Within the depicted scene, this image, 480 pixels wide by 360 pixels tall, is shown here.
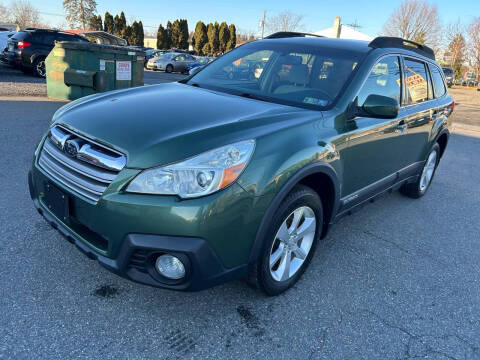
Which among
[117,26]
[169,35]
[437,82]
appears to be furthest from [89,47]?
[117,26]

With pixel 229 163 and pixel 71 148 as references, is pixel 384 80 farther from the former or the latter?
pixel 71 148

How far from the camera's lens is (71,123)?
96.2 inches

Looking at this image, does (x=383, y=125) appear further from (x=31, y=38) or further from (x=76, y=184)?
(x=31, y=38)

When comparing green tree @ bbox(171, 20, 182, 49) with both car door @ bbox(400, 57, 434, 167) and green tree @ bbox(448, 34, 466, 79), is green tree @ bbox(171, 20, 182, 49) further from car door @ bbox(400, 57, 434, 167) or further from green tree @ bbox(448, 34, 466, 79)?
car door @ bbox(400, 57, 434, 167)

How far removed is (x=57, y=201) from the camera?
232 cm

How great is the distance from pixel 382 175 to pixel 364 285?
1.14 metres

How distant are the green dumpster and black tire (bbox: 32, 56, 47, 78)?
499 cm

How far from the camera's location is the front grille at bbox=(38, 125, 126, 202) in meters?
2.08

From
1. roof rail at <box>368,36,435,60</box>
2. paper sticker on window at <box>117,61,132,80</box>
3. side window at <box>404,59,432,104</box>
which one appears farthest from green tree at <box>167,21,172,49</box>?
side window at <box>404,59,432,104</box>

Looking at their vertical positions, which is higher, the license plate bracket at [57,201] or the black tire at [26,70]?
the license plate bracket at [57,201]

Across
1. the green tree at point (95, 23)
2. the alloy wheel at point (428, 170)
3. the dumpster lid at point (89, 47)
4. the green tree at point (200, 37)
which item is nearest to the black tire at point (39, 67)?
the dumpster lid at point (89, 47)

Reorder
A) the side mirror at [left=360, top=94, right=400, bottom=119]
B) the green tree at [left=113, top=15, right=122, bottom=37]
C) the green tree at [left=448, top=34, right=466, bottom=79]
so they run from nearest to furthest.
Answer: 1. the side mirror at [left=360, top=94, right=400, bottom=119]
2. the green tree at [left=448, top=34, right=466, bottom=79]
3. the green tree at [left=113, top=15, right=122, bottom=37]

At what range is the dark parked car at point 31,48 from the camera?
42.8 feet

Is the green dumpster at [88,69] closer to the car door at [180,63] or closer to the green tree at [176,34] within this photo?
the car door at [180,63]
